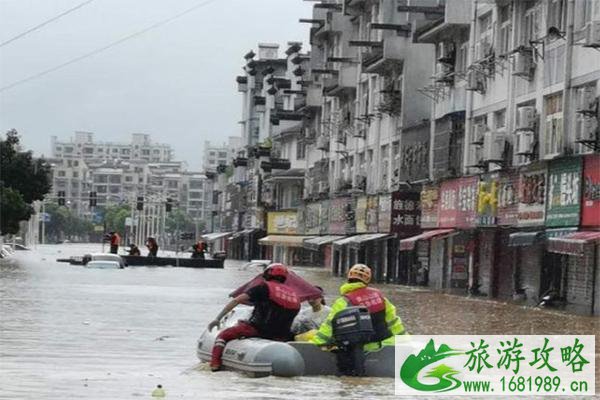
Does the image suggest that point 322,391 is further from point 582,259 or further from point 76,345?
point 582,259

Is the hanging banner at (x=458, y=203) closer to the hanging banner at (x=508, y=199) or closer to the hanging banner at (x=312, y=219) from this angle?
the hanging banner at (x=508, y=199)

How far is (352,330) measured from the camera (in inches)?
635

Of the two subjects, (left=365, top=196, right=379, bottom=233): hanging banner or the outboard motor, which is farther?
(left=365, top=196, right=379, bottom=233): hanging banner

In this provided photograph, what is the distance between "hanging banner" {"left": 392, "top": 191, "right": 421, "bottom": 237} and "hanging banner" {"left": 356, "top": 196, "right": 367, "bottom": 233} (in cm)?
654

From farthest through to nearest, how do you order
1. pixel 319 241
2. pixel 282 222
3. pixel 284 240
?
pixel 282 222 → pixel 284 240 → pixel 319 241

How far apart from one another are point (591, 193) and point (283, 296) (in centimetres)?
2099

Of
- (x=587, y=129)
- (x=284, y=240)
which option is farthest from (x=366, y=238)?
(x=284, y=240)

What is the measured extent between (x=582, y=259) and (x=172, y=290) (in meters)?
11.8

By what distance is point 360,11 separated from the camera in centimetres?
7406

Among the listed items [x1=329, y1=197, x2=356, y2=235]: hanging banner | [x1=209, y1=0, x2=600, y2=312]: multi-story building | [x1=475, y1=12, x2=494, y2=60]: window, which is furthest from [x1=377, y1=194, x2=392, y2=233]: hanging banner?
[x1=475, y1=12, x2=494, y2=60]: window

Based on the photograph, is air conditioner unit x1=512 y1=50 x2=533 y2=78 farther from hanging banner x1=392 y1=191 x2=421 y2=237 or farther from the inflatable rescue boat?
the inflatable rescue boat

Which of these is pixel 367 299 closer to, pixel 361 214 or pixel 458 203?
pixel 458 203

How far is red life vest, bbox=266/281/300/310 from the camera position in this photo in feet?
55.1

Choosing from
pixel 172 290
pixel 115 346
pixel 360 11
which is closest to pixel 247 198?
pixel 360 11
